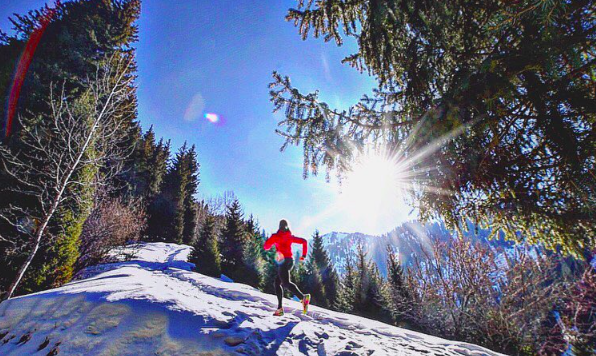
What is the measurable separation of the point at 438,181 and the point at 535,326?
13.1 m

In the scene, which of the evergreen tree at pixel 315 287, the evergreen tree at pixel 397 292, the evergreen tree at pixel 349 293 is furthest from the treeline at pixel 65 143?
the evergreen tree at pixel 397 292

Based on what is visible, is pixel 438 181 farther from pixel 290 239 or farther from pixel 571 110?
pixel 290 239

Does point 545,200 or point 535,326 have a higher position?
point 545,200

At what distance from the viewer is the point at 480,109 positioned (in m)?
2.72

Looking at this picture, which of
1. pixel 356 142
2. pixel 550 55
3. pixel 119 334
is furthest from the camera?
pixel 356 142

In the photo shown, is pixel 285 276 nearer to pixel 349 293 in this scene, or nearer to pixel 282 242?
pixel 282 242

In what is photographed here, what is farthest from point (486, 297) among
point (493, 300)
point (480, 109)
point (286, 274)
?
point (480, 109)

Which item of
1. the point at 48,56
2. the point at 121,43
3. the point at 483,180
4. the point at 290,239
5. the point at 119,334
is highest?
the point at 121,43

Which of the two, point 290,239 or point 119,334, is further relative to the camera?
point 290,239

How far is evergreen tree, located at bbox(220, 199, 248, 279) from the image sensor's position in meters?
15.6

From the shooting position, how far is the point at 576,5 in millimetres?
2133

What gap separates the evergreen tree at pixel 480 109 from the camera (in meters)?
2.22

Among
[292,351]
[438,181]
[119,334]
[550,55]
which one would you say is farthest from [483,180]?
[119,334]

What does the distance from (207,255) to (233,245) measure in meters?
1.95
